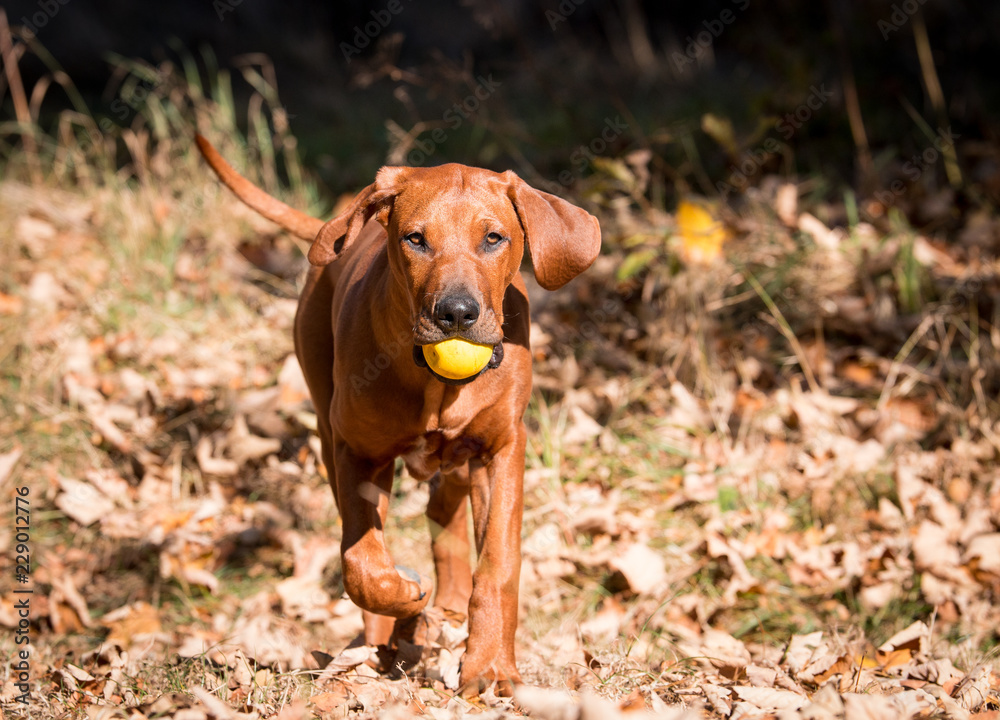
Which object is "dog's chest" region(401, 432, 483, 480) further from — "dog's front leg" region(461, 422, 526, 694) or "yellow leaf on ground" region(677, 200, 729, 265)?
"yellow leaf on ground" region(677, 200, 729, 265)

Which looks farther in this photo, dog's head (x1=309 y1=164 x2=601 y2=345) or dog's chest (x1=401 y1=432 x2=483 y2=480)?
dog's chest (x1=401 y1=432 x2=483 y2=480)

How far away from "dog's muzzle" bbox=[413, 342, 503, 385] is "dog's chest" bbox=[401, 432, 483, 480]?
26cm

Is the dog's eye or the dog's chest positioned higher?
the dog's eye

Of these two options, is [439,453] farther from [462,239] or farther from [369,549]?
[462,239]

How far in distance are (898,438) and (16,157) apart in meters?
6.44

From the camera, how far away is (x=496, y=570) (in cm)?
301

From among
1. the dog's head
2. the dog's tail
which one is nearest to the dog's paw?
the dog's head

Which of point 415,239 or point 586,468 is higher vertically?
point 415,239

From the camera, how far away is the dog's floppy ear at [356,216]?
3066 mm

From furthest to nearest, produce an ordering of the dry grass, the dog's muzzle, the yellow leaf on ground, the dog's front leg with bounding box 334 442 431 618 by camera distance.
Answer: the yellow leaf on ground, the dry grass, the dog's front leg with bounding box 334 442 431 618, the dog's muzzle

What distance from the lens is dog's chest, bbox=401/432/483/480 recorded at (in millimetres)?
3125

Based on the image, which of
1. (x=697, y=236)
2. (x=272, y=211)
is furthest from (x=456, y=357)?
(x=697, y=236)

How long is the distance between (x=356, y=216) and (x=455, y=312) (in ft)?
2.18

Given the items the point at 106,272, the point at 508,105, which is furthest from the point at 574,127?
the point at 106,272
